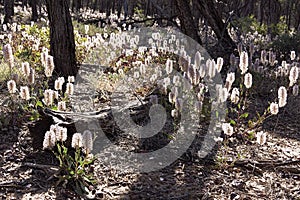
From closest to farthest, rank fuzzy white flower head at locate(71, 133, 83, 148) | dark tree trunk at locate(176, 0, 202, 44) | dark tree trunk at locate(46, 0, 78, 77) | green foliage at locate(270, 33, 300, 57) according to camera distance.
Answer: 1. fuzzy white flower head at locate(71, 133, 83, 148)
2. dark tree trunk at locate(46, 0, 78, 77)
3. dark tree trunk at locate(176, 0, 202, 44)
4. green foliage at locate(270, 33, 300, 57)

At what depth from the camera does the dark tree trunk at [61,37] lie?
21.2 ft

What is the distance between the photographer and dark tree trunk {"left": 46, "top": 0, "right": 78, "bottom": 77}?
6.45m

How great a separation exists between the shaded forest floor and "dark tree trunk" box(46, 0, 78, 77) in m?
2.37

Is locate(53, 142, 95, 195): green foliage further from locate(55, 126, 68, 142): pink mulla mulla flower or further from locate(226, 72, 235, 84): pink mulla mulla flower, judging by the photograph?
locate(226, 72, 235, 84): pink mulla mulla flower

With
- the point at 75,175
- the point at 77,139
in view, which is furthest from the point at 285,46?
the point at 77,139

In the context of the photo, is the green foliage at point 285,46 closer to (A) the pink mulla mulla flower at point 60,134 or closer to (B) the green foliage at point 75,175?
(B) the green foliage at point 75,175

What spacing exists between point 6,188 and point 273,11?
23935mm

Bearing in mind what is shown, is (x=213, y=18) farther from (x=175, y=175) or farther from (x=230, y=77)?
(x=175, y=175)

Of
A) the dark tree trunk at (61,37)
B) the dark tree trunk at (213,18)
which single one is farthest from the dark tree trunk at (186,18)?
the dark tree trunk at (61,37)

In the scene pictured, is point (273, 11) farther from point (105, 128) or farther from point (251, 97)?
point (105, 128)

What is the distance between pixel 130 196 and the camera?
3498 mm

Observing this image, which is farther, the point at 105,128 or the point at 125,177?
the point at 105,128

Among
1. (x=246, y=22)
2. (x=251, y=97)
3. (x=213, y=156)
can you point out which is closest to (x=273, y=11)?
(x=246, y=22)

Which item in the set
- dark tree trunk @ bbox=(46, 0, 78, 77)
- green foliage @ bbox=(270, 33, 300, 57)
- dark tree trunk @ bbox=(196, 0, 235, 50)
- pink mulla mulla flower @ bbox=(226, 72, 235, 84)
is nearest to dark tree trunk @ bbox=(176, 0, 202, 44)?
dark tree trunk @ bbox=(196, 0, 235, 50)
